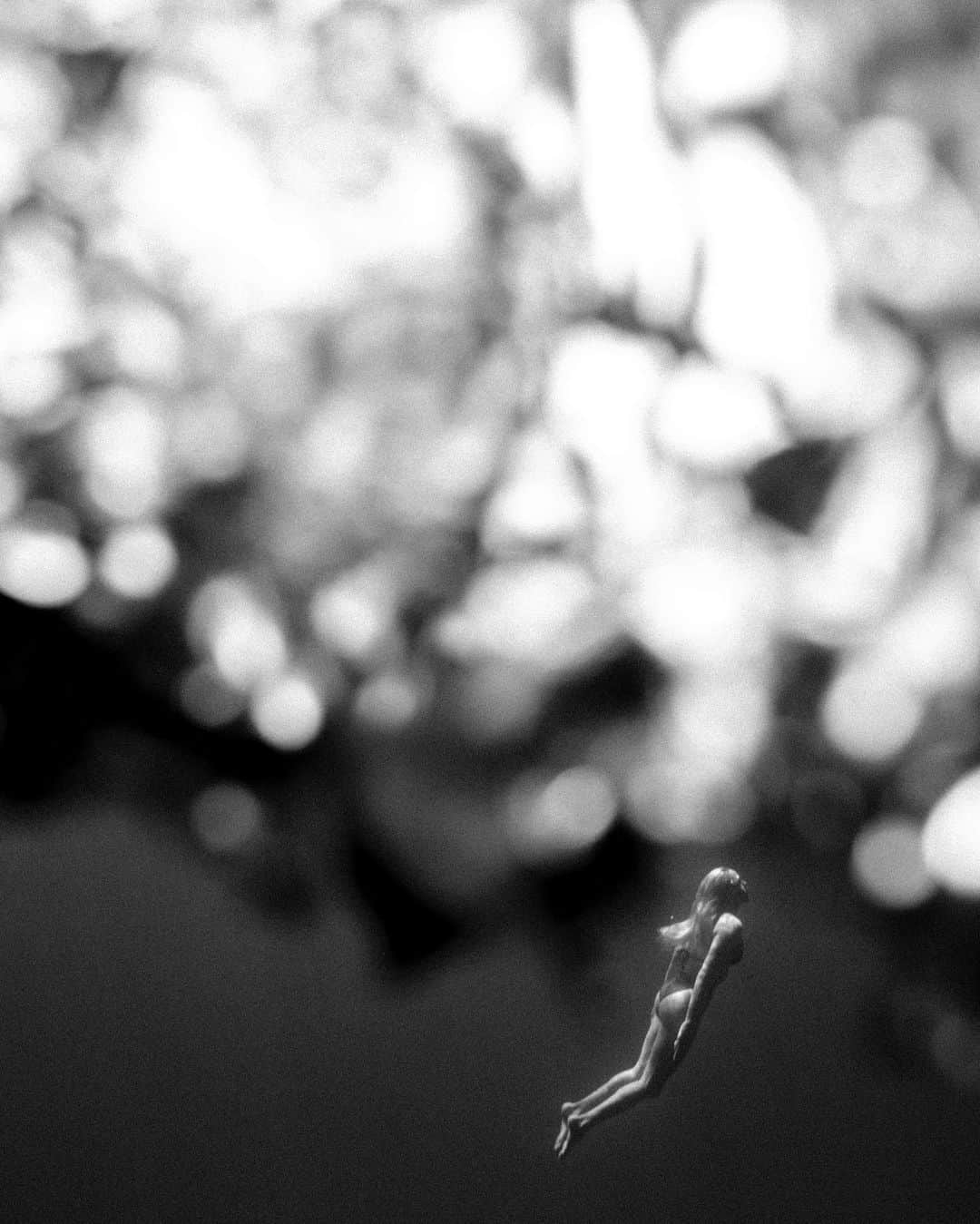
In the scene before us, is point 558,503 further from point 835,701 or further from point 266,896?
point 266,896

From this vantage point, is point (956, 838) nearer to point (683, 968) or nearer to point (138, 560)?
point (683, 968)

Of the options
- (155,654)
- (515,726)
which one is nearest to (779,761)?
(515,726)

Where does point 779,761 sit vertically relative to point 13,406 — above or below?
below

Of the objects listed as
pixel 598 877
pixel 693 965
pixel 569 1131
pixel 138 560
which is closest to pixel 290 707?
pixel 138 560

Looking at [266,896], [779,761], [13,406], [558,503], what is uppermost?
[13,406]

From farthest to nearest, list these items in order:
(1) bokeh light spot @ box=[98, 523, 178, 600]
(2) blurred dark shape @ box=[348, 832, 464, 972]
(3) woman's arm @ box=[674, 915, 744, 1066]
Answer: (1) bokeh light spot @ box=[98, 523, 178, 600] < (2) blurred dark shape @ box=[348, 832, 464, 972] < (3) woman's arm @ box=[674, 915, 744, 1066]

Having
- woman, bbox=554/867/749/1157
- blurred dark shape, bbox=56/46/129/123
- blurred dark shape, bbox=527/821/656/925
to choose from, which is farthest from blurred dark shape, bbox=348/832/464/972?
blurred dark shape, bbox=56/46/129/123

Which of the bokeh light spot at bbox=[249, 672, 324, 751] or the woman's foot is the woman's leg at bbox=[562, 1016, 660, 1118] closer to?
the woman's foot
